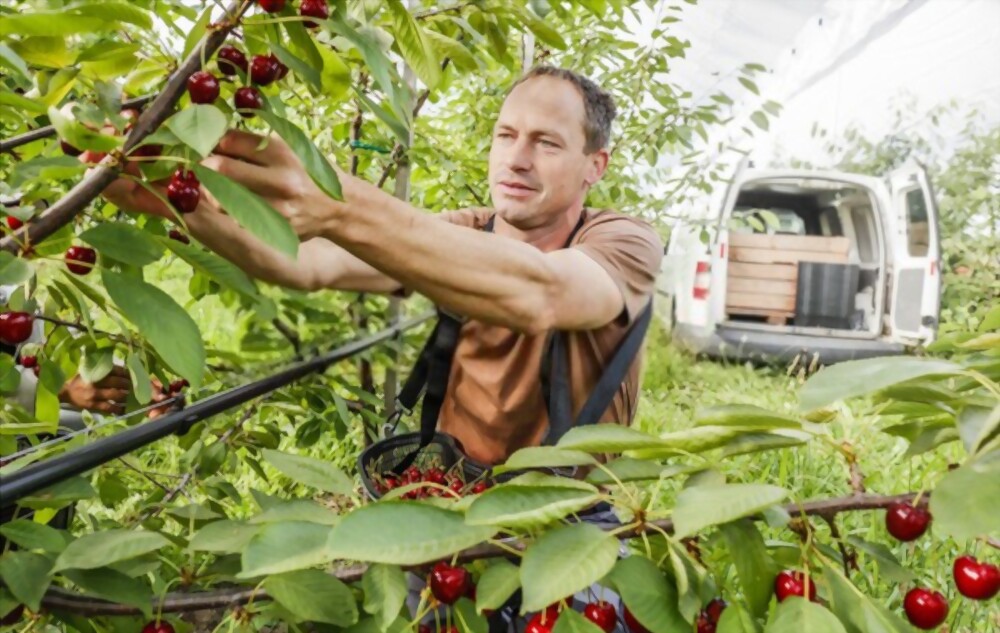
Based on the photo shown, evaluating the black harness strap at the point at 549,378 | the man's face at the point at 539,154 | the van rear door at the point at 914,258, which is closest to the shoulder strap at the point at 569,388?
the black harness strap at the point at 549,378

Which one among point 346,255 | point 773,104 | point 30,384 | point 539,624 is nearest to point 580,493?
point 539,624

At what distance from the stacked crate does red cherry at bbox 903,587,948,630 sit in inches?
274

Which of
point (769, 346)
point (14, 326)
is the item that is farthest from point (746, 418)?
point (769, 346)

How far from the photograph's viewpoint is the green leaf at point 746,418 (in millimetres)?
495

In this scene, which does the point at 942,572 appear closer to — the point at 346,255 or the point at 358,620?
the point at 346,255

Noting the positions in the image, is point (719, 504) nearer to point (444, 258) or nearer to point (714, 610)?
point (714, 610)

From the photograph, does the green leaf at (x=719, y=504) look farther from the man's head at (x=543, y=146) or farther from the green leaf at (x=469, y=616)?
the man's head at (x=543, y=146)

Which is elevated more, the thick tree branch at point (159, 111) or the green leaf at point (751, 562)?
the thick tree branch at point (159, 111)

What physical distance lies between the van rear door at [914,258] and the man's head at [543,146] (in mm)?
5351

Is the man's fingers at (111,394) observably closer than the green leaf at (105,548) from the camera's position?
No

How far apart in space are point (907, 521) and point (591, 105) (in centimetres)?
130

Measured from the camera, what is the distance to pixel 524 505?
483mm

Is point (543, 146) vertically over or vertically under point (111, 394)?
over

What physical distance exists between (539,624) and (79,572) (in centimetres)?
34
